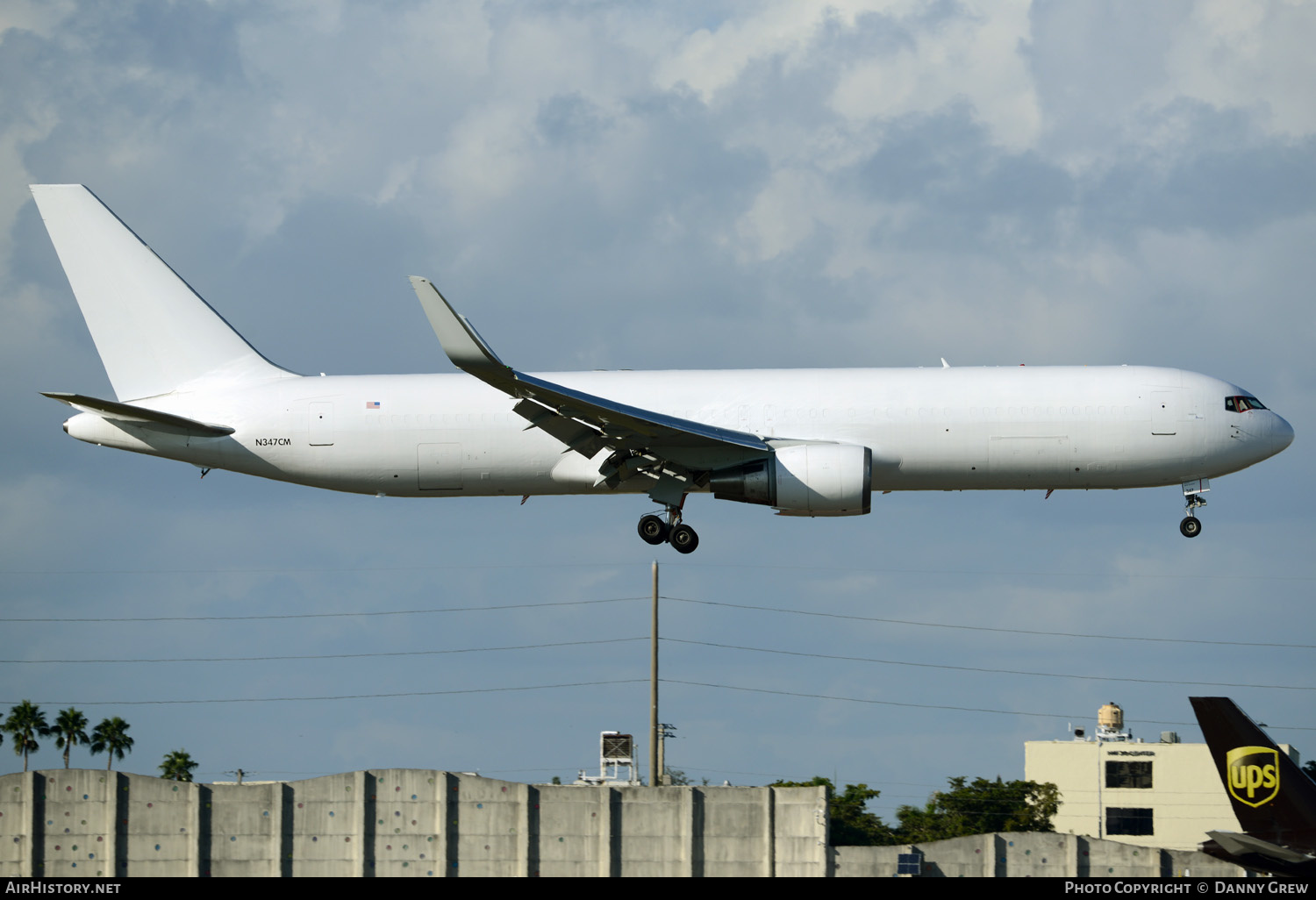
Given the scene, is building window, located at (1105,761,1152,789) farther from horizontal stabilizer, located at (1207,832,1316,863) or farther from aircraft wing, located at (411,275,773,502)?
horizontal stabilizer, located at (1207,832,1316,863)

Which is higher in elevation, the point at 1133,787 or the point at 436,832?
the point at 436,832

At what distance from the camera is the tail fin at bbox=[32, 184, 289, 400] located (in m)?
42.9

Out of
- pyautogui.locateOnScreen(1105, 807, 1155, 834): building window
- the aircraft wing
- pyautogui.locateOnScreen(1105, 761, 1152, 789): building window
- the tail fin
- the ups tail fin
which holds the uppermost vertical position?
the tail fin

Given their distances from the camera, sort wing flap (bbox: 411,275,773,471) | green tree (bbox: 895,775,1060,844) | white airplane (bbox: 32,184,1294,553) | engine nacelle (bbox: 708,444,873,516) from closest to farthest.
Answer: wing flap (bbox: 411,275,773,471) → engine nacelle (bbox: 708,444,873,516) → white airplane (bbox: 32,184,1294,553) → green tree (bbox: 895,775,1060,844)

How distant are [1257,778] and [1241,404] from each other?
42.4 feet

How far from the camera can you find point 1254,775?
2850 cm

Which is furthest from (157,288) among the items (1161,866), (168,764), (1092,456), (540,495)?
(168,764)

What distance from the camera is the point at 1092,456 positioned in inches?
1471

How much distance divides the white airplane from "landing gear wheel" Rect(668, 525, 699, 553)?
5cm

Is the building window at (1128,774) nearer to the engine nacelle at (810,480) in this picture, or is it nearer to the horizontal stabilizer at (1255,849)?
the engine nacelle at (810,480)

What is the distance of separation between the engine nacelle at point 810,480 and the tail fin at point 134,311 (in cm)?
1463

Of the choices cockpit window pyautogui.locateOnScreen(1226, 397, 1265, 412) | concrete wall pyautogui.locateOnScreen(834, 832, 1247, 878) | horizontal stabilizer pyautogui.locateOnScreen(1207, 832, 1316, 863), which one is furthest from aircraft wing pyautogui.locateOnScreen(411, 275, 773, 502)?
concrete wall pyautogui.locateOnScreen(834, 832, 1247, 878)

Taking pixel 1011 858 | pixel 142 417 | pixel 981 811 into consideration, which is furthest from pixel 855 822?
pixel 142 417

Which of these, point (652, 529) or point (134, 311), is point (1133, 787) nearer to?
point (652, 529)
